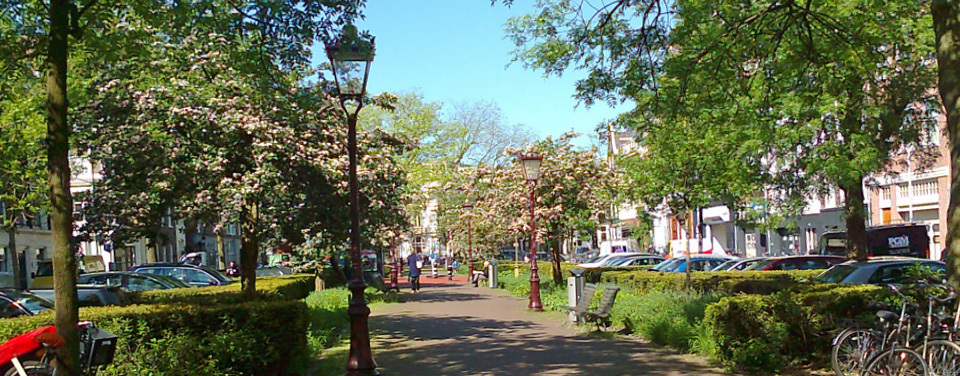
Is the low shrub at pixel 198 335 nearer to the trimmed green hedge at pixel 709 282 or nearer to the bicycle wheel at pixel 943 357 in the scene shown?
the bicycle wheel at pixel 943 357

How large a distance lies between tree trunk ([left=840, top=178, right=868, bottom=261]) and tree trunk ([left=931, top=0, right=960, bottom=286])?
44.9ft

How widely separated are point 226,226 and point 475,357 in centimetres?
689

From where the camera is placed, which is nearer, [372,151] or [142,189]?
[142,189]

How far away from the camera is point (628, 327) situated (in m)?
16.4

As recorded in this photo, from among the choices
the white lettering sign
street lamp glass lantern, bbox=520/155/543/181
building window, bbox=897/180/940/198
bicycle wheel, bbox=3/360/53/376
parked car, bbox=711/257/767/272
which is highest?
street lamp glass lantern, bbox=520/155/543/181

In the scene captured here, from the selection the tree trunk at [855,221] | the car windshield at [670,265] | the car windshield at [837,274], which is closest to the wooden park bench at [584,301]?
the car windshield at [837,274]

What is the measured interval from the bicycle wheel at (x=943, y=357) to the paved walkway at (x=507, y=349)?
2.92 metres

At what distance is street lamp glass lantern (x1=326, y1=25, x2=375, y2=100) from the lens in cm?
1047

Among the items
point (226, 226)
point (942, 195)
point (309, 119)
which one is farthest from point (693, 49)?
point (942, 195)

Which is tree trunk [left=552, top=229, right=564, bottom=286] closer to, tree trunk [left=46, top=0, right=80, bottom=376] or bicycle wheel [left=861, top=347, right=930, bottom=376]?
bicycle wheel [left=861, top=347, right=930, bottom=376]

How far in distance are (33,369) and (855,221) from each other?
21.8m

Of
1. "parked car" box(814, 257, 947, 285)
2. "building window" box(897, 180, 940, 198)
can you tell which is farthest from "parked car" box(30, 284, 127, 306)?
"building window" box(897, 180, 940, 198)

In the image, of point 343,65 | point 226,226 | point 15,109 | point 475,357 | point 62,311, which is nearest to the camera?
point 62,311

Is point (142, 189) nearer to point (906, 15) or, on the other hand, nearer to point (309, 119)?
point (309, 119)
